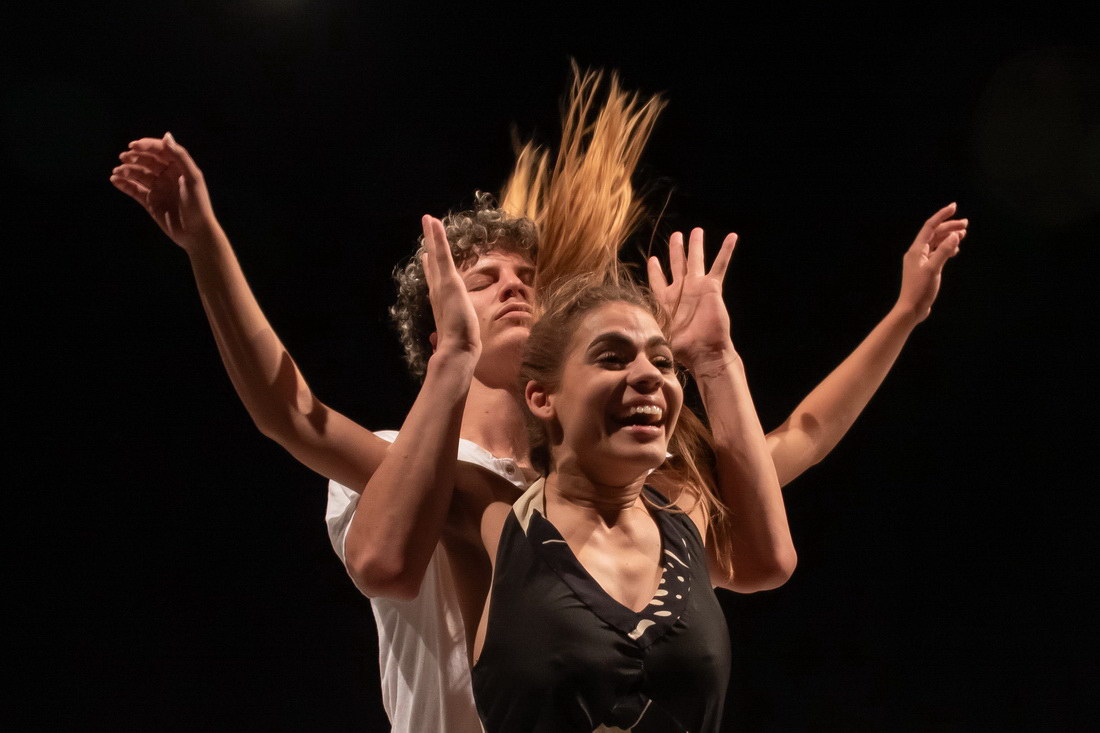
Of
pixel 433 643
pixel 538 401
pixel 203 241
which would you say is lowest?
pixel 433 643

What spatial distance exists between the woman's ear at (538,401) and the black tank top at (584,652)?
10 centimetres

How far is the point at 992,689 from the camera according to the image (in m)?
2.09

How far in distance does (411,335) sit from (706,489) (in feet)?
1.52

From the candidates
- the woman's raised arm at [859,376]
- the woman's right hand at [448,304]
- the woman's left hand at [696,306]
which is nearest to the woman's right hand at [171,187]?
the woman's right hand at [448,304]

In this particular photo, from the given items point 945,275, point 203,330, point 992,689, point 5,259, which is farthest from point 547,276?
point 992,689

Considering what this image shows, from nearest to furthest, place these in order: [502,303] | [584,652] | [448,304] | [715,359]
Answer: [584,652] < [448,304] < [715,359] < [502,303]

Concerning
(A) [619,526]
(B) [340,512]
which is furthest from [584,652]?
(B) [340,512]

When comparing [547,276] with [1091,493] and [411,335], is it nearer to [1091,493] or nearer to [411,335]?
[411,335]

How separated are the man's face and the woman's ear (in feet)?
0.46

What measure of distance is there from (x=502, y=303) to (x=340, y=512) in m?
0.28

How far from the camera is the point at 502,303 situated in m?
1.19

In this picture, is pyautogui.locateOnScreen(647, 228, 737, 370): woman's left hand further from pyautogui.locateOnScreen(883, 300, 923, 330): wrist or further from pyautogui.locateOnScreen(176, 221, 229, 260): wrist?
pyautogui.locateOnScreen(176, 221, 229, 260): wrist

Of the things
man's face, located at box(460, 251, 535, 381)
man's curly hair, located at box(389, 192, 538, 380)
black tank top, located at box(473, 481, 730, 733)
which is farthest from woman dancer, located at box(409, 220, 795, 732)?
man's curly hair, located at box(389, 192, 538, 380)

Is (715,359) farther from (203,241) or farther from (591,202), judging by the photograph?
(203,241)
